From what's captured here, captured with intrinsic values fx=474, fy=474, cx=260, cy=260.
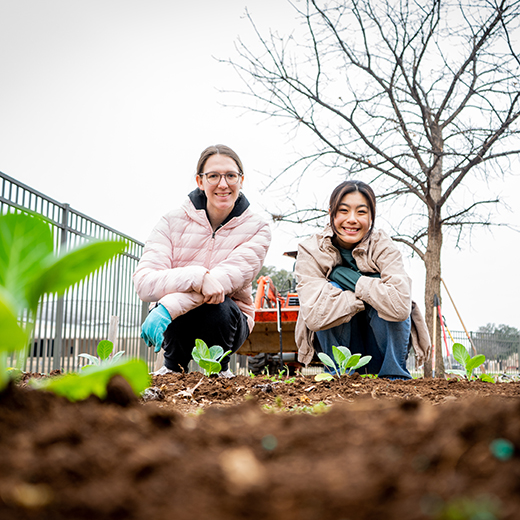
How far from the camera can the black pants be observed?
3.25 m

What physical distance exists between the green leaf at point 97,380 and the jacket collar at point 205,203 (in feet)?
8.84

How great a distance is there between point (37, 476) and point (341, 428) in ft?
1.24

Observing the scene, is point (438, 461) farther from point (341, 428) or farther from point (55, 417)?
point (55, 417)

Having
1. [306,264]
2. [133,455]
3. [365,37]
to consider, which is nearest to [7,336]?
[133,455]

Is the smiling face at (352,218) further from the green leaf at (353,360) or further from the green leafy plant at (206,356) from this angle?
the green leafy plant at (206,356)

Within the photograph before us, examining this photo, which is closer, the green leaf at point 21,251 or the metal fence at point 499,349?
the green leaf at point 21,251

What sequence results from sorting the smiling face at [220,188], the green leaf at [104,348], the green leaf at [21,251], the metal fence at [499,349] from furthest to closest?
the metal fence at [499,349] → the smiling face at [220,188] → the green leaf at [104,348] → the green leaf at [21,251]

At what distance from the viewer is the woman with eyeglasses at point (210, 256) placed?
10.3 feet

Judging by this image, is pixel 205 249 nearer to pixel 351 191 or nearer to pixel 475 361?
pixel 351 191

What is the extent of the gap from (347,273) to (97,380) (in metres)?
2.82

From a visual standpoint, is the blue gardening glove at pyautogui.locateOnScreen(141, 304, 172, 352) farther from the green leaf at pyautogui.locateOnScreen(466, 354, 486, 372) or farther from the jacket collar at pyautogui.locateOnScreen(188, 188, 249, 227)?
the green leaf at pyautogui.locateOnScreen(466, 354, 486, 372)

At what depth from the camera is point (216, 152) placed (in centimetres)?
349

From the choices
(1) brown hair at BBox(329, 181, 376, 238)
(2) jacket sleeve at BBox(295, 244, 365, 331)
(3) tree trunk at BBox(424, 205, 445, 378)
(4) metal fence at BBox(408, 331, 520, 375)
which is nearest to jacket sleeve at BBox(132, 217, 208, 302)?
(2) jacket sleeve at BBox(295, 244, 365, 331)

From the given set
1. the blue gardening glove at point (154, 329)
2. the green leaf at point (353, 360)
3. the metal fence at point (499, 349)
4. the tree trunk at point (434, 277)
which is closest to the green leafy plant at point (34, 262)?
the blue gardening glove at point (154, 329)
